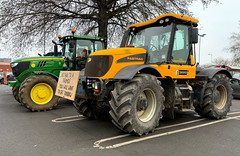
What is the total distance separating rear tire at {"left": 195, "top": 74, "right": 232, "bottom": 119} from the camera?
5906 mm

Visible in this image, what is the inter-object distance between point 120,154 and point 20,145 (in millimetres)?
1959

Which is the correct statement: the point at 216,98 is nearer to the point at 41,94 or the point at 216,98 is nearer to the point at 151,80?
the point at 151,80

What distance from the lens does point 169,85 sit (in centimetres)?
526

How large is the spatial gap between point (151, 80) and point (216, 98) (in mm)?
2909

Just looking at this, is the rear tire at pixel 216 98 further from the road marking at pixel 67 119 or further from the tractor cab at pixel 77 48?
the tractor cab at pixel 77 48

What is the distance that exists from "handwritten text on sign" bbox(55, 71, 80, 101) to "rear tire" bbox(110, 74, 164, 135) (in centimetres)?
96

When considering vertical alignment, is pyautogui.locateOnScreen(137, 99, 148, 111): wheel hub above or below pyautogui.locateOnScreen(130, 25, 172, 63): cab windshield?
below

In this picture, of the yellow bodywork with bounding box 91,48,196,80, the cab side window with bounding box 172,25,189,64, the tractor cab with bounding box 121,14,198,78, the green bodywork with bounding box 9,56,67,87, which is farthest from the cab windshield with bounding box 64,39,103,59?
the cab side window with bounding box 172,25,189,64

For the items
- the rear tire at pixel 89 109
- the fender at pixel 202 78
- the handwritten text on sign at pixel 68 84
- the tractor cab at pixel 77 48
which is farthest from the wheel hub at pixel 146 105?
the tractor cab at pixel 77 48

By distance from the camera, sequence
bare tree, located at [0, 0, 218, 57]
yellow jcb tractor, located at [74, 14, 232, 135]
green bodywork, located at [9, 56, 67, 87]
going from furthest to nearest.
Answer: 1. bare tree, located at [0, 0, 218, 57]
2. green bodywork, located at [9, 56, 67, 87]
3. yellow jcb tractor, located at [74, 14, 232, 135]

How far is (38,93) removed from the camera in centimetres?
725

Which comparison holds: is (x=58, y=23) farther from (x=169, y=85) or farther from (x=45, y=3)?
(x=169, y=85)

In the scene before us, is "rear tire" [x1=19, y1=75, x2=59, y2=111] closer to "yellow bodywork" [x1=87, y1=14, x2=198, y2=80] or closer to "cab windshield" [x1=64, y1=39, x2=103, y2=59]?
"cab windshield" [x1=64, y1=39, x2=103, y2=59]

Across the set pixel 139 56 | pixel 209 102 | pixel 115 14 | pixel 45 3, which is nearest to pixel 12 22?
pixel 45 3
